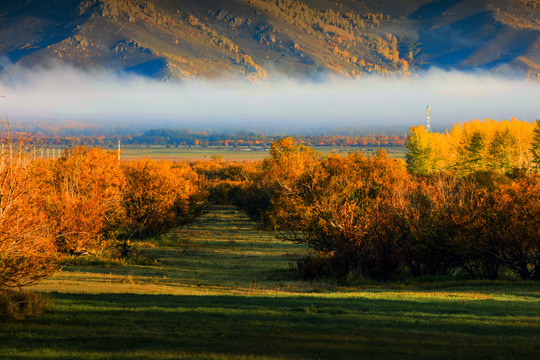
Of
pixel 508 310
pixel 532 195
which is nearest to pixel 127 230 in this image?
pixel 532 195

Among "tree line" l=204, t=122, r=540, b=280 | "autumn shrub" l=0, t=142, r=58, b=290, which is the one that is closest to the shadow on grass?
"autumn shrub" l=0, t=142, r=58, b=290

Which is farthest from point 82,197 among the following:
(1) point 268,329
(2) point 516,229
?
(1) point 268,329

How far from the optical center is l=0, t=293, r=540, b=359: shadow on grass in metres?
12.8

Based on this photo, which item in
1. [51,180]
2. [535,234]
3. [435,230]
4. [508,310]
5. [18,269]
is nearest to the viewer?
[18,269]

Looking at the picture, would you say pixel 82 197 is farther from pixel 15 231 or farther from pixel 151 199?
pixel 15 231

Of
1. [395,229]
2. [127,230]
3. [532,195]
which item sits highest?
[532,195]

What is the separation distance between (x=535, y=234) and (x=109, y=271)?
21911 mm

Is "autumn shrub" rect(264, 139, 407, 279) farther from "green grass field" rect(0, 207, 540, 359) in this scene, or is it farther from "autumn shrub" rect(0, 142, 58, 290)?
"autumn shrub" rect(0, 142, 58, 290)

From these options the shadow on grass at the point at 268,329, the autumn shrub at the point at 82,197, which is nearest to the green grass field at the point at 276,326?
the shadow on grass at the point at 268,329

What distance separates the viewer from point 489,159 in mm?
115562

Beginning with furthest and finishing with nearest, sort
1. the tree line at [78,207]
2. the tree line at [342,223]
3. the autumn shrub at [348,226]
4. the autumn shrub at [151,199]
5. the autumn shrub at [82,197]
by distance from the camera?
1. the autumn shrub at [151,199]
2. the autumn shrub at [82,197]
3. the autumn shrub at [348,226]
4. the tree line at [342,223]
5. the tree line at [78,207]

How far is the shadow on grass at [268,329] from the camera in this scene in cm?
1282

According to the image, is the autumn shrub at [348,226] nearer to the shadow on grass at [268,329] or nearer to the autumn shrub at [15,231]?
the shadow on grass at [268,329]

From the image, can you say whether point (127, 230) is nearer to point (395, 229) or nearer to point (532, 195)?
point (395, 229)
